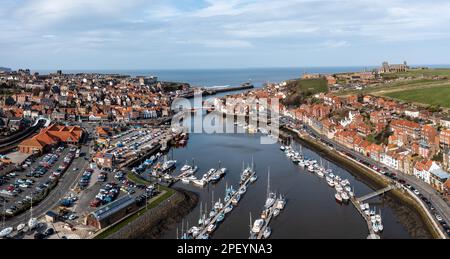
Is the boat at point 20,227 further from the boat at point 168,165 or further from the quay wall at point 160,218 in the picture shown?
the boat at point 168,165

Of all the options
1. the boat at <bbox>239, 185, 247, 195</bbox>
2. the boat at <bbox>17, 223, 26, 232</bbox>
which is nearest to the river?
the boat at <bbox>239, 185, 247, 195</bbox>

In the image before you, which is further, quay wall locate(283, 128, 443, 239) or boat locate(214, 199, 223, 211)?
boat locate(214, 199, 223, 211)

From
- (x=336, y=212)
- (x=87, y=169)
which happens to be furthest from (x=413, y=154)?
(x=87, y=169)

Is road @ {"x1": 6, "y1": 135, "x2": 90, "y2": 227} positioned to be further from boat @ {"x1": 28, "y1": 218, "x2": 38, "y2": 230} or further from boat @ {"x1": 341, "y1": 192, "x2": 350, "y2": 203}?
boat @ {"x1": 341, "y1": 192, "x2": 350, "y2": 203}

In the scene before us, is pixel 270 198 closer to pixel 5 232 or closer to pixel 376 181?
pixel 376 181

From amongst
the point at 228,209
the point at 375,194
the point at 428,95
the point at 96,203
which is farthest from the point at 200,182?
the point at 428,95
